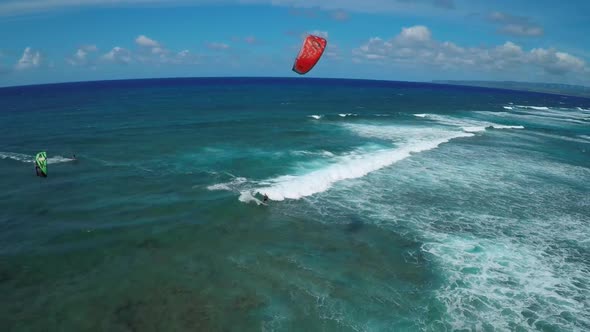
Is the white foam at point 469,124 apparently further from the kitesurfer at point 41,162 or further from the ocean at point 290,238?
the kitesurfer at point 41,162

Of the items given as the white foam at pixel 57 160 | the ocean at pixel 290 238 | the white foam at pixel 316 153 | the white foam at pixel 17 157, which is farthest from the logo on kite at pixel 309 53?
the white foam at pixel 17 157

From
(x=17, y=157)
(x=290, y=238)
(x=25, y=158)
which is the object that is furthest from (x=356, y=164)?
(x=17, y=157)

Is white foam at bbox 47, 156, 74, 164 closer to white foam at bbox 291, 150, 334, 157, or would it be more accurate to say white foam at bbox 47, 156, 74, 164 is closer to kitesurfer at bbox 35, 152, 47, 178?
kitesurfer at bbox 35, 152, 47, 178

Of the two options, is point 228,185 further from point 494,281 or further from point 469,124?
point 469,124

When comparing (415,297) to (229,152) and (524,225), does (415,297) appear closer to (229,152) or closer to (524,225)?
(524,225)

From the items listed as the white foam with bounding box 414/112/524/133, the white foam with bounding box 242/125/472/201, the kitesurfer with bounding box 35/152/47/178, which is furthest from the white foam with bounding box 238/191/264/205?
the white foam with bounding box 414/112/524/133

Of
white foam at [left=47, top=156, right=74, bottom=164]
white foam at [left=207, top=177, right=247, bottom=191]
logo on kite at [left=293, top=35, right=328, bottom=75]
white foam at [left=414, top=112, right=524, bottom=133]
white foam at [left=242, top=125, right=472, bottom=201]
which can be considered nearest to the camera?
logo on kite at [left=293, top=35, right=328, bottom=75]
